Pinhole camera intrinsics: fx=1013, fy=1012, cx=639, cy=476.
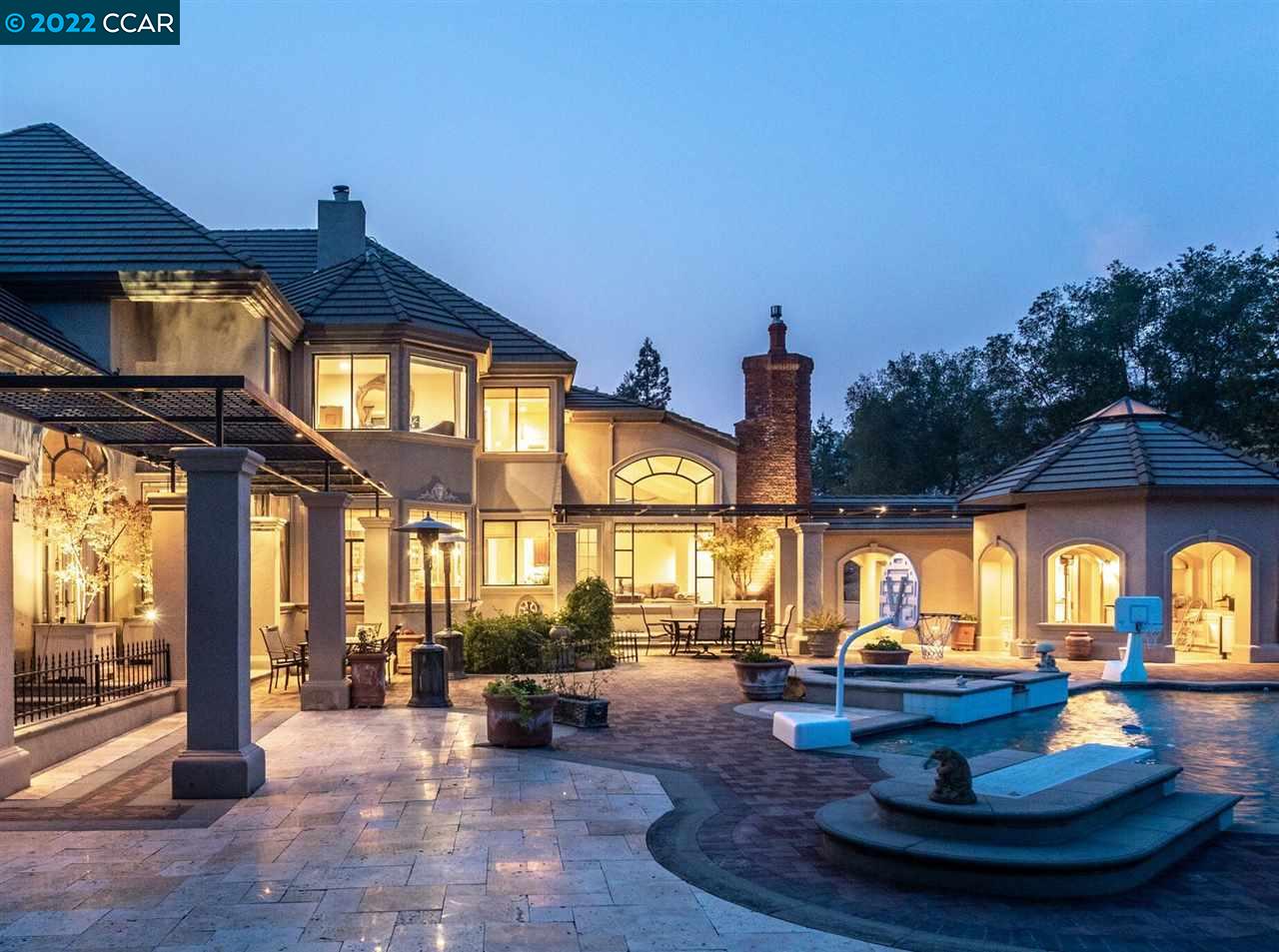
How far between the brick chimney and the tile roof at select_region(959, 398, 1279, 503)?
169 inches

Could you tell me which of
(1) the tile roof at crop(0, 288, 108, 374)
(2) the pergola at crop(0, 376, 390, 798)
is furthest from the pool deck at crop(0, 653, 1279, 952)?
(1) the tile roof at crop(0, 288, 108, 374)

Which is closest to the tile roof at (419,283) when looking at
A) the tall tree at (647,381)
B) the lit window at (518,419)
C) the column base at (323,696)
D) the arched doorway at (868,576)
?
the lit window at (518,419)

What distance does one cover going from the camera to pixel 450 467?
850 inches

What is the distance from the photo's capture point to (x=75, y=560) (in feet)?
48.8

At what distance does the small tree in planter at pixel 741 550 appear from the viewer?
25.1 meters

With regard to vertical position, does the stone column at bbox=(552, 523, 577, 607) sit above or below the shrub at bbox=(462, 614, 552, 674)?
above

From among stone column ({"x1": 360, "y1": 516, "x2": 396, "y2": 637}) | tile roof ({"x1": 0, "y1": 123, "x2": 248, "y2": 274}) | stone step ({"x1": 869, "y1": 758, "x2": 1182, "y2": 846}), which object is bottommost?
stone step ({"x1": 869, "y1": 758, "x2": 1182, "y2": 846})

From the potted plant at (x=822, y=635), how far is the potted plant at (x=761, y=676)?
22.4 feet

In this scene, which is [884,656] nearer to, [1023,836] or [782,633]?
[782,633]

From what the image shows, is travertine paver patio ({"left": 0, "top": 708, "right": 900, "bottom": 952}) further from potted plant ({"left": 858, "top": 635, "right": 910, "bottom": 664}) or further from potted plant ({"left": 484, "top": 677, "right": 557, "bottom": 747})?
potted plant ({"left": 858, "top": 635, "right": 910, "bottom": 664})

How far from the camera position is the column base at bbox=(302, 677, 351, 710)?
45.4 feet

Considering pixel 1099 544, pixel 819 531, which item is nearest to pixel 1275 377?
pixel 1099 544

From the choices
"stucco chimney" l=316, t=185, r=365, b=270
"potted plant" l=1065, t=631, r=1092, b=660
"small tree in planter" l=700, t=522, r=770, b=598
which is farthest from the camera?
"small tree in planter" l=700, t=522, r=770, b=598

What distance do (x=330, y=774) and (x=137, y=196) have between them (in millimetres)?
14037
